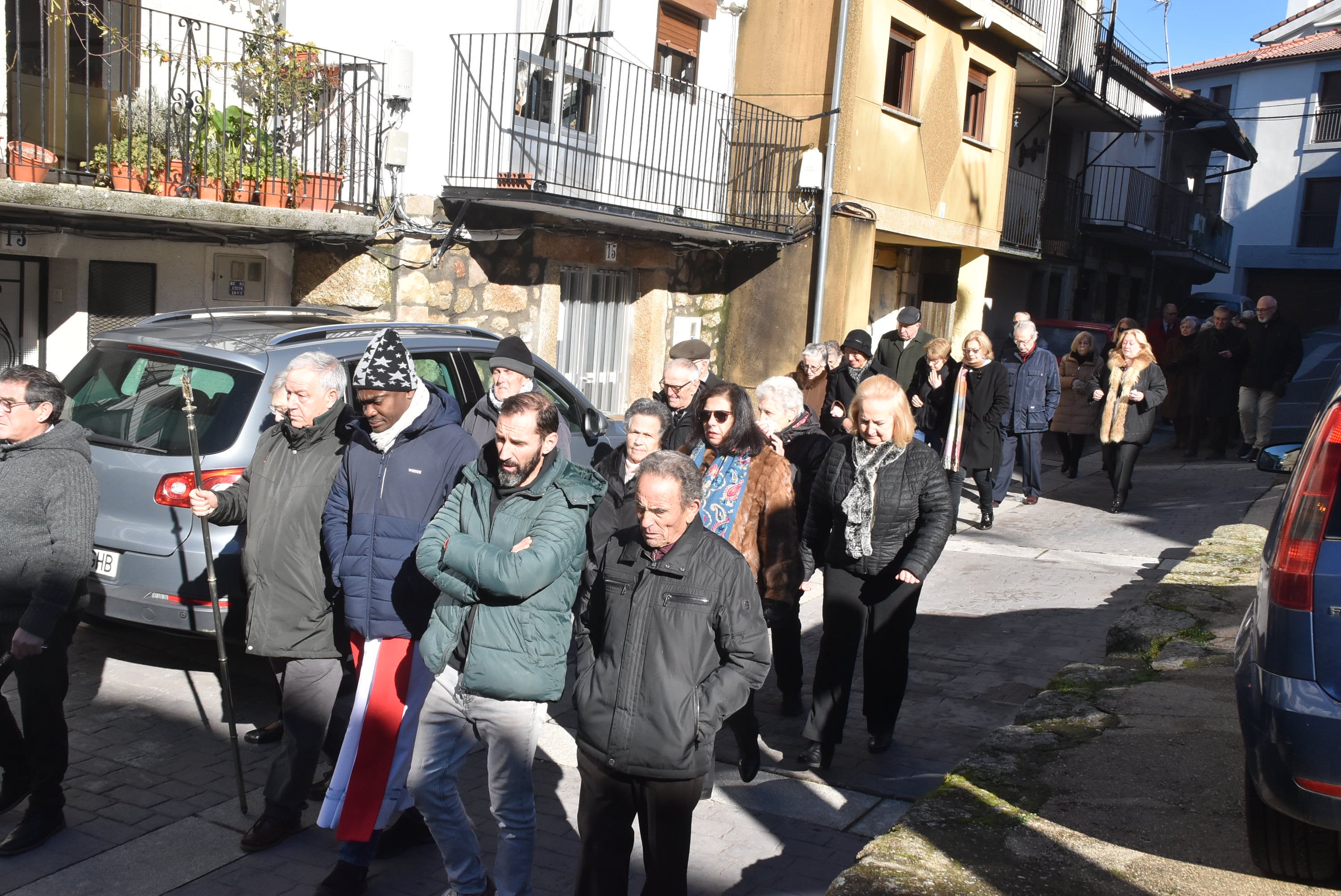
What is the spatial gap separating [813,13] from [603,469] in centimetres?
1028

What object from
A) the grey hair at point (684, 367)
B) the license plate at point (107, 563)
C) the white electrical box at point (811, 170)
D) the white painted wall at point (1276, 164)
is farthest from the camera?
the white painted wall at point (1276, 164)

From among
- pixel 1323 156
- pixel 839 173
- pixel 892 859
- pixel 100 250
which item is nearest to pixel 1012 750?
pixel 892 859

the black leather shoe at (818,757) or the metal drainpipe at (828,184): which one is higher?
the metal drainpipe at (828,184)

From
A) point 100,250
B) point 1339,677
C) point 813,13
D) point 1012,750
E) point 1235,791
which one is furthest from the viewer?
point 813,13

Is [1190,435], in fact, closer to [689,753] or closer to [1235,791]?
[1235,791]

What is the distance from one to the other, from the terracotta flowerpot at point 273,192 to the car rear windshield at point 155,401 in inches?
136

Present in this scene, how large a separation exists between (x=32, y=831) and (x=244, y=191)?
233 inches

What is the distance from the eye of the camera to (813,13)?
13.7 metres

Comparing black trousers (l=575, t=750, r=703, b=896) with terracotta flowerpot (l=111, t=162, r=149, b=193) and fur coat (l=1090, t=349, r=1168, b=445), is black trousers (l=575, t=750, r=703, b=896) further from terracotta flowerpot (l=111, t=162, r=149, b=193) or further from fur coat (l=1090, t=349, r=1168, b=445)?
fur coat (l=1090, t=349, r=1168, b=445)

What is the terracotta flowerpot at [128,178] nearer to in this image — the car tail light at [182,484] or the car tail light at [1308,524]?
the car tail light at [182,484]

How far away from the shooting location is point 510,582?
11.4ft

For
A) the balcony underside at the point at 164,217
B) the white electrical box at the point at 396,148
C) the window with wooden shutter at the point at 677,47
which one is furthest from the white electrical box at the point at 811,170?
the balcony underside at the point at 164,217

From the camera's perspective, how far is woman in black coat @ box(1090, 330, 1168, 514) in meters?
11.0

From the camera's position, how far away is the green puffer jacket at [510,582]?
11.6 feet
